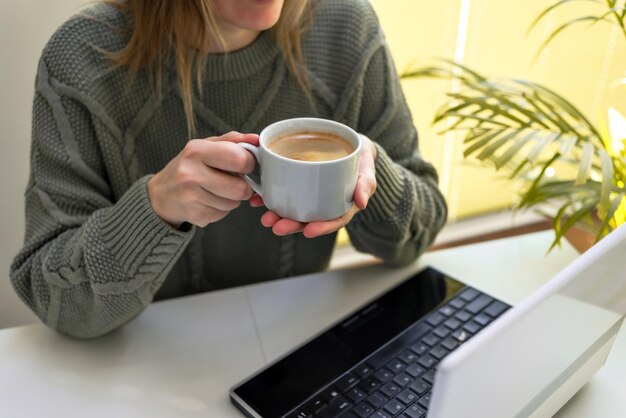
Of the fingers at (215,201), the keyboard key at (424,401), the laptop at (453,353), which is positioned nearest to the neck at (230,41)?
the fingers at (215,201)

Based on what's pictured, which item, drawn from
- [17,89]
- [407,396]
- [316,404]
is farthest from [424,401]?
[17,89]

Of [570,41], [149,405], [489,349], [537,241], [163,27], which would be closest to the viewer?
[489,349]

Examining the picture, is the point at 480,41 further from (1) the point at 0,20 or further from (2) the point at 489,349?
(2) the point at 489,349

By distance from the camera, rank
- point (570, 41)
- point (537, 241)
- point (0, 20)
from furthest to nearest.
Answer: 1. point (570, 41)
2. point (537, 241)
3. point (0, 20)

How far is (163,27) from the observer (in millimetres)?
831

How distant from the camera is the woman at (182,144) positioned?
0.72 metres

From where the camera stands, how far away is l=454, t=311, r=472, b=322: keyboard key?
82 cm

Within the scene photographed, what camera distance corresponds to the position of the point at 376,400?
0.70 metres

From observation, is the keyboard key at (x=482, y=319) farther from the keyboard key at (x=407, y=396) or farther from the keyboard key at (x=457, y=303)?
the keyboard key at (x=407, y=396)

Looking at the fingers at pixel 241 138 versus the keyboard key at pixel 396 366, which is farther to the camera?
the keyboard key at pixel 396 366

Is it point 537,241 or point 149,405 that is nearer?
point 149,405

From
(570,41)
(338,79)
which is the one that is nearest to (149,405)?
(338,79)

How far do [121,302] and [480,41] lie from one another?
121cm

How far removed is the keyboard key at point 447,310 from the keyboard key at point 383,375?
0.46 feet
